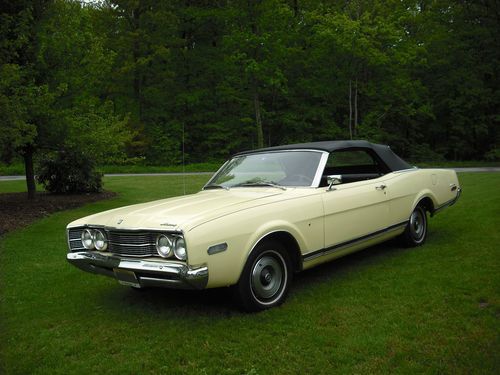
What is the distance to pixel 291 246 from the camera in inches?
175

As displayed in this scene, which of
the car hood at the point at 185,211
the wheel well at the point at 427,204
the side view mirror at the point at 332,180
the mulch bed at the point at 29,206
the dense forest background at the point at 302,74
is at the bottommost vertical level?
the mulch bed at the point at 29,206

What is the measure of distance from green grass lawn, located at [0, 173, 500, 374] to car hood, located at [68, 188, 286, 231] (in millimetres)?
912

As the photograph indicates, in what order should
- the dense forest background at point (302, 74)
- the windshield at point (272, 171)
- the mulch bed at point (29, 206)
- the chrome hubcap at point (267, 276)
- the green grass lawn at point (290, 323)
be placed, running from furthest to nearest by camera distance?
the dense forest background at point (302, 74), the mulch bed at point (29, 206), the windshield at point (272, 171), the chrome hubcap at point (267, 276), the green grass lawn at point (290, 323)

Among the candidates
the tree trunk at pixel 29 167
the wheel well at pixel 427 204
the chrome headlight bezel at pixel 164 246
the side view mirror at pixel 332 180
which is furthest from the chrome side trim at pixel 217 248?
the tree trunk at pixel 29 167

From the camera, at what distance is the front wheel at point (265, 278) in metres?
3.98

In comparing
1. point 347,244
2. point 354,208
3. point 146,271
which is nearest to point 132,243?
point 146,271

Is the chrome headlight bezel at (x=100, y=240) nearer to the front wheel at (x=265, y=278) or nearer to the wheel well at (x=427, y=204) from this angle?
the front wheel at (x=265, y=278)

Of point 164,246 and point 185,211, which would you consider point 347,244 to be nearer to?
point 185,211

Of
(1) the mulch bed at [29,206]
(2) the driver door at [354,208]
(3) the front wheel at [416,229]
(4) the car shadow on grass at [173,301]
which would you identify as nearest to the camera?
(4) the car shadow on grass at [173,301]

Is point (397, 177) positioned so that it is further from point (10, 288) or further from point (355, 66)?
point (355, 66)

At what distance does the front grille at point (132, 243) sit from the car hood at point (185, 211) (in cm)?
7

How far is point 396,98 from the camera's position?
32.4m

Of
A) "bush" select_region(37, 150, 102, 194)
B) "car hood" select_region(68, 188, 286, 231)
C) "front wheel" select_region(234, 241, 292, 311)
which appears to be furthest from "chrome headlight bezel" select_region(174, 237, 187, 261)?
"bush" select_region(37, 150, 102, 194)

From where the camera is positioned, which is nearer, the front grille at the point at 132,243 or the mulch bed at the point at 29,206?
the front grille at the point at 132,243
